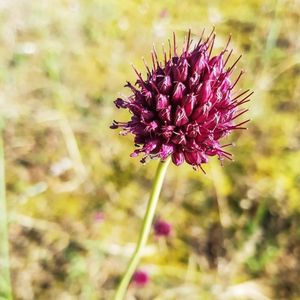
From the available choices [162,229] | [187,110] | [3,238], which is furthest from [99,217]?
[187,110]

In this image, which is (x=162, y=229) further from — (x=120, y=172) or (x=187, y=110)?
(x=187, y=110)

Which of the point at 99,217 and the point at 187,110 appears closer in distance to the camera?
the point at 187,110

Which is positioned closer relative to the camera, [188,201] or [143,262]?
[143,262]

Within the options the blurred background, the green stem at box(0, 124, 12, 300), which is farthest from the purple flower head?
the blurred background

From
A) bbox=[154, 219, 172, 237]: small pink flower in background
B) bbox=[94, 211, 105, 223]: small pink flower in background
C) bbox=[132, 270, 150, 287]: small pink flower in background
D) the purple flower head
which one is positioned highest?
the purple flower head

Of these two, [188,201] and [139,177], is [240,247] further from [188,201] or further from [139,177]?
[139,177]

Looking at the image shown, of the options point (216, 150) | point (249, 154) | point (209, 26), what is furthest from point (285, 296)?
point (209, 26)

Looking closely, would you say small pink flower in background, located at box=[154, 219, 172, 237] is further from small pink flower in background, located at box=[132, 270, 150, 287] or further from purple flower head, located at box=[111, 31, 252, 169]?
purple flower head, located at box=[111, 31, 252, 169]
